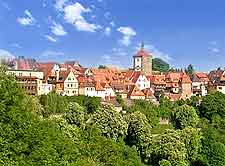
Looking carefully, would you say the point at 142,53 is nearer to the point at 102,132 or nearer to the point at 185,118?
the point at 185,118

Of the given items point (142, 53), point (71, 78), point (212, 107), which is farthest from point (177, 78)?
point (71, 78)

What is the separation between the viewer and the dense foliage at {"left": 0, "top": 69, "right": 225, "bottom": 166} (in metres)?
26.6

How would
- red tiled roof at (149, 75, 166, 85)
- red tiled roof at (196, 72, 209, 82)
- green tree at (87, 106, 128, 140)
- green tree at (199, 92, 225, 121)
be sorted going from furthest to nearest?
red tiled roof at (196, 72, 209, 82) → red tiled roof at (149, 75, 166, 85) → green tree at (199, 92, 225, 121) → green tree at (87, 106, 128, 140)

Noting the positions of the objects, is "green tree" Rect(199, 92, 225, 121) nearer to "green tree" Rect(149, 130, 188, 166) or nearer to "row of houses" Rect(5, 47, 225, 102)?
"row of houses" Rect(5, 47, 225, 102)

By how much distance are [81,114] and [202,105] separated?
24.1 metres

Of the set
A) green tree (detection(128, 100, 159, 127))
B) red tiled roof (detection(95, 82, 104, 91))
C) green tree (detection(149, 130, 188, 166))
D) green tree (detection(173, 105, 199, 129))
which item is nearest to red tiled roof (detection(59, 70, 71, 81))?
red tiled roof (detection(95, 82, 104, 91))

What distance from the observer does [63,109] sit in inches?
2208

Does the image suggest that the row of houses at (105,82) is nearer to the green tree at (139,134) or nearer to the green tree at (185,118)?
the green tree at (185,118)

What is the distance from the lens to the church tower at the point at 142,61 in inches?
3821

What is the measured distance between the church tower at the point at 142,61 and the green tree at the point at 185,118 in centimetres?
3409

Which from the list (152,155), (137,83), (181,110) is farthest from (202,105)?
(152,155)

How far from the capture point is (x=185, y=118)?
62188 millimetres

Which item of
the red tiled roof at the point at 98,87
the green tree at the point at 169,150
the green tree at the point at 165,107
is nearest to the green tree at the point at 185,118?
the green tree at the point at 165,107

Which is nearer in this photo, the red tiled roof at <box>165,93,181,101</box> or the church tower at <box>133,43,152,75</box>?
the red tiled roof at <box>165,93,181,101</box>
